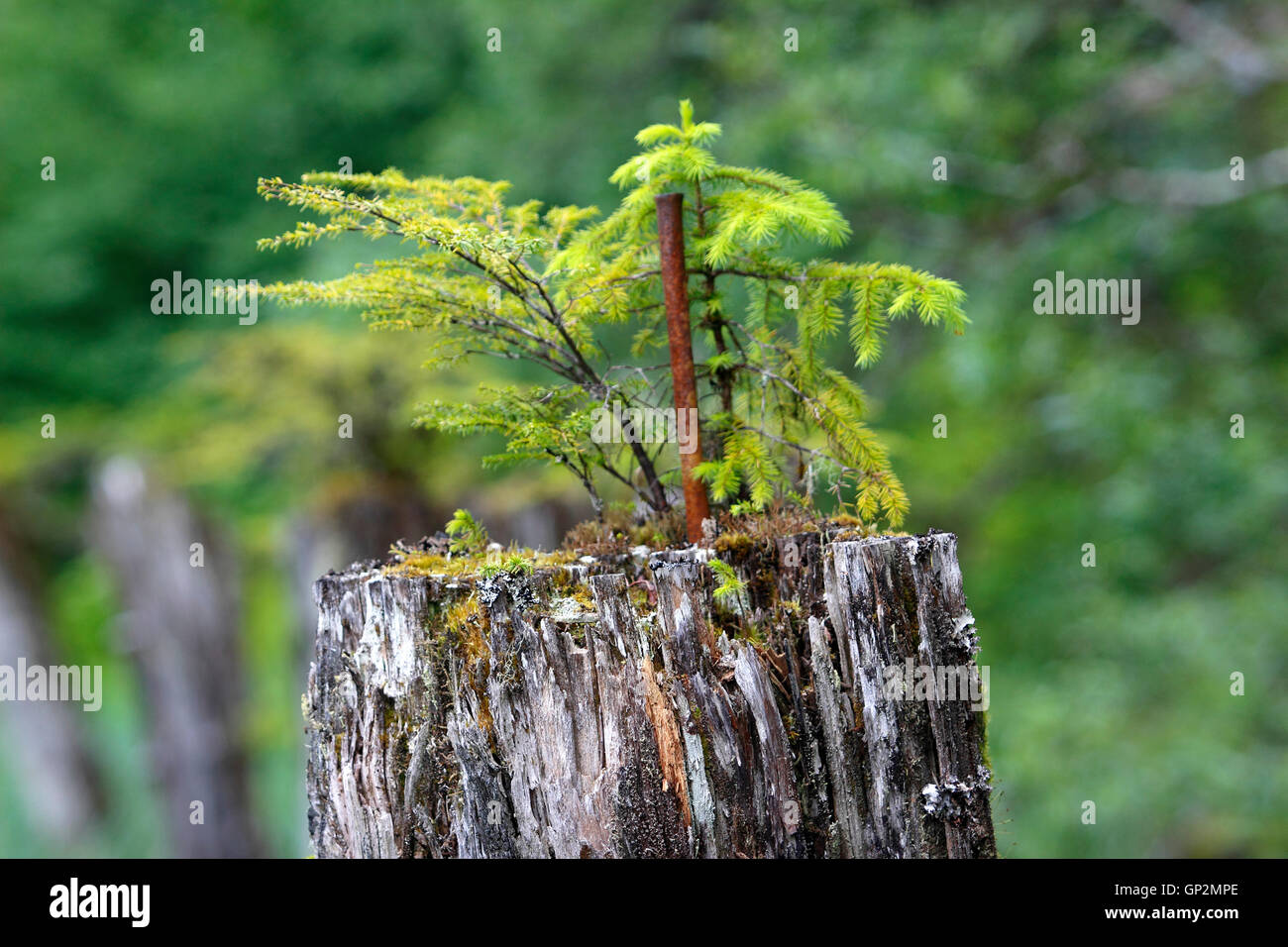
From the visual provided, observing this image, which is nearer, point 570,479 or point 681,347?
point 681,347

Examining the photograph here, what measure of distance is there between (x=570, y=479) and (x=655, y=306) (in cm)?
360

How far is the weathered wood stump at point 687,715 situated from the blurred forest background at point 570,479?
367cm

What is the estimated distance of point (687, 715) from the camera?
244 cm
